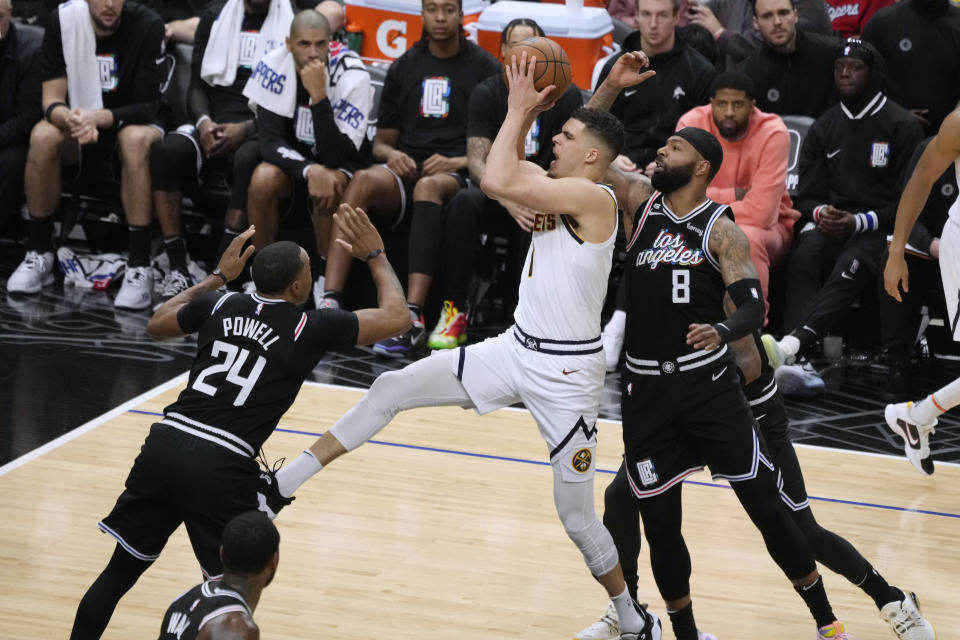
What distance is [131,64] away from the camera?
8578mm

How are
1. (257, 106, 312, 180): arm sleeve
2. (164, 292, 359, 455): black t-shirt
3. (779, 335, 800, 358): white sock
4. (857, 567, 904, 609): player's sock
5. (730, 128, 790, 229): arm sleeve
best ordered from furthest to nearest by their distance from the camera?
(257, 106, 312, 180): arm sleeve → (730, 128, 790, 229): arm sleeve → (779, 335, 800, 358): white sock → (857, 567, 904, 609): player's sock → (164, 292, 359, 455): black t-shirt

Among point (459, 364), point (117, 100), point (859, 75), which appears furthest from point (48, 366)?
point (859, 75)

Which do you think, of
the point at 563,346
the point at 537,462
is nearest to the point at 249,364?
the point at 563,346

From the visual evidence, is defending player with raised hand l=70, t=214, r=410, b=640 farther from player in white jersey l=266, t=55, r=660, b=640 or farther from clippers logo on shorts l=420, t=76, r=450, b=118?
clippers logo on shorts l=420, t=76, r=450, b=118

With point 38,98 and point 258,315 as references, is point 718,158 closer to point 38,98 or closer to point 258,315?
point 258,315

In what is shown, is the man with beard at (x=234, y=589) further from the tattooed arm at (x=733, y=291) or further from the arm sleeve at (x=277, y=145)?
the arm sleeve at (x=277, y=145)

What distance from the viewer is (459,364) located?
4.43m

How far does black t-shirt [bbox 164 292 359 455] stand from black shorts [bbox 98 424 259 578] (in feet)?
0.25

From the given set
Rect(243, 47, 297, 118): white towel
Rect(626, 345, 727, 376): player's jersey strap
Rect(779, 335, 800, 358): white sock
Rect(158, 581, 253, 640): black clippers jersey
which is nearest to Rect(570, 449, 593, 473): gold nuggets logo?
Rect(626, 345, 727, 376): player's jersey strap

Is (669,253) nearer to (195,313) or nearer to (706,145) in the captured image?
(706,145)

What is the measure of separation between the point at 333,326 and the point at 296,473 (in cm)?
59

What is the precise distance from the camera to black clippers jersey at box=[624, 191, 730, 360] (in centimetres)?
409

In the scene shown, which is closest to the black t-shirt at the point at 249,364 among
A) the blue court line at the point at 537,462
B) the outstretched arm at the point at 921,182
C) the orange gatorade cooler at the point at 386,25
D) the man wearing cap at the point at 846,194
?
the blue court line at the point at 537,462

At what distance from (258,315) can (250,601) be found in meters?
1.08
